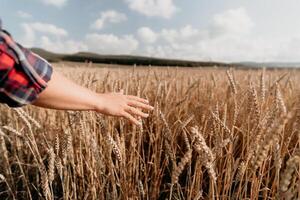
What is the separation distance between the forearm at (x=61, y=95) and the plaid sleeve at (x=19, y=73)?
0.02 metres

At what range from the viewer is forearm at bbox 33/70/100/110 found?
2.84ft

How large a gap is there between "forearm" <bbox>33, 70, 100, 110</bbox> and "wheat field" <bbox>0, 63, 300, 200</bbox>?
0.27 metres

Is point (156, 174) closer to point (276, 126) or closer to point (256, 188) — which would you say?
point (256, 188)

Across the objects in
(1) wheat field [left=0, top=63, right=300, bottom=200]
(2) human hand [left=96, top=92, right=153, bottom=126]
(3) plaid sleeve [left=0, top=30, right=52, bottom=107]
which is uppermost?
(3) plaid sleeve [left=0, top=30, right=52, bottom=107]

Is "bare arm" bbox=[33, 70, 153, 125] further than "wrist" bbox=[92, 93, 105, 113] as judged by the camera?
No

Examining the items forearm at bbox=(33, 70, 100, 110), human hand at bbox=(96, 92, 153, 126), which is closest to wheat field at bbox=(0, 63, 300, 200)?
human hand at bbox=(96, 92, 153, 126)

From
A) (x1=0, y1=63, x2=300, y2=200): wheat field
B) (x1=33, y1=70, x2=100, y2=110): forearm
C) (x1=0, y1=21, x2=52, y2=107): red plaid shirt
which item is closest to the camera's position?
(x1=0, y1=21, x2=52, y2=107): red plaid shirt

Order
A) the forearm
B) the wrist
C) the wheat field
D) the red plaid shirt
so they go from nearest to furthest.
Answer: the red plaid shirt, the forearm, the wrist, the wheat field

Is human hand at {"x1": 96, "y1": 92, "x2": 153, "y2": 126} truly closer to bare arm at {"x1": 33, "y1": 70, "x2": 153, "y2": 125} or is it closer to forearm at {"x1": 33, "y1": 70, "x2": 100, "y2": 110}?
bare arm at {"x1": 33, "y1": 70, "x2": 153, "y2": 125}

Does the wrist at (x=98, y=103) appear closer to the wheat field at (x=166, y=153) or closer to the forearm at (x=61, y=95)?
the forearm at (x=61, y=95)

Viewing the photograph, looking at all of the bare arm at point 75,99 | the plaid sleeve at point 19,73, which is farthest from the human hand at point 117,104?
the plaid sleeve at point 19,73

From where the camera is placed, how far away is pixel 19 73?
79 centimetres

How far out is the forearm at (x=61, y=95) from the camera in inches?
34.1

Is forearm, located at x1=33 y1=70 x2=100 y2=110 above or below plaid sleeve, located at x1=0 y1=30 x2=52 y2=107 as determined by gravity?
below
